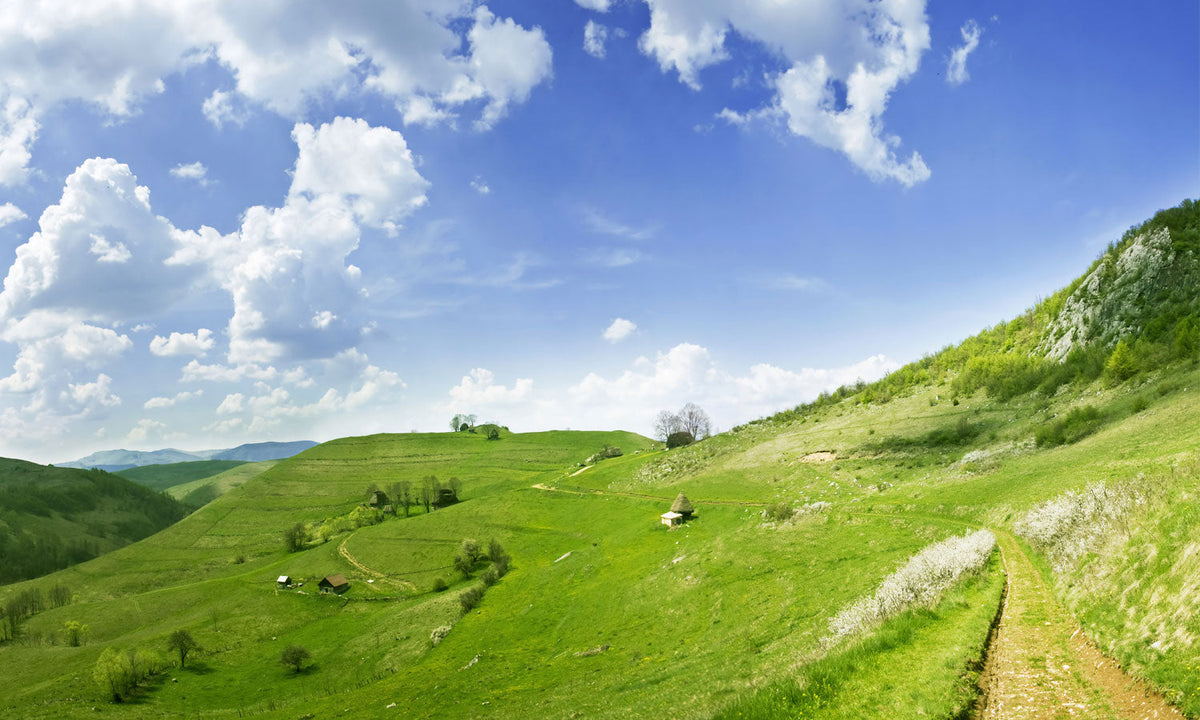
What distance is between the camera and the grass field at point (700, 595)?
18.7 metres

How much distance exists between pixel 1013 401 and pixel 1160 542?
72986 mm

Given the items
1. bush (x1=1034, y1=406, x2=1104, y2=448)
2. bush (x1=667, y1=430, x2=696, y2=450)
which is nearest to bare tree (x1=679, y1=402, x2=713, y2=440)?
bush (x1=667, y1=430, x2=696, y2=450)

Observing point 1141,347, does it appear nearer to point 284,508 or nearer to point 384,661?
point 384,661

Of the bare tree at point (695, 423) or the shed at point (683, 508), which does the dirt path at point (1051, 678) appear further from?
the bare tree at point (695, 423)

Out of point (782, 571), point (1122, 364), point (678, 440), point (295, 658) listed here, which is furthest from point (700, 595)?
point (678, 440)

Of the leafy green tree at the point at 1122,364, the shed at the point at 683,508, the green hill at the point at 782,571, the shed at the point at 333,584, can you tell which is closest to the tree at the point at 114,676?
the green hill at the point at 782,571

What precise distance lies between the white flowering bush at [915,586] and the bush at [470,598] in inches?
2469

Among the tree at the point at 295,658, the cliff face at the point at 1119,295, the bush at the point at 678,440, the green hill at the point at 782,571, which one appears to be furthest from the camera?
the bush at the point at 678,440

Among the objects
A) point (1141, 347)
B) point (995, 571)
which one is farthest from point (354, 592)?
point (1141, 347)

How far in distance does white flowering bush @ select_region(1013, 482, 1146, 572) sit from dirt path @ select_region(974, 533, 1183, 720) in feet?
13.7

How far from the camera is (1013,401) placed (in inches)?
3027

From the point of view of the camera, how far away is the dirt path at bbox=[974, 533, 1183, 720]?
13.5 meters

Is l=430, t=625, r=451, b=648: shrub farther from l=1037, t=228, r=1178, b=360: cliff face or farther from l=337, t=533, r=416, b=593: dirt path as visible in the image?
l=1037, t=228, r=1178, b=360: cliff face

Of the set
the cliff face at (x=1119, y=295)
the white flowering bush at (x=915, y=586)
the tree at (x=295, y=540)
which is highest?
the cliff face at (x=1119, y=295)
